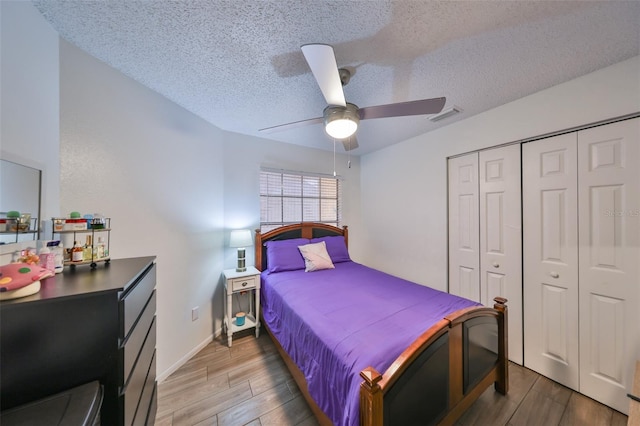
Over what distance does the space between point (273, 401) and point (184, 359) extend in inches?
40.8

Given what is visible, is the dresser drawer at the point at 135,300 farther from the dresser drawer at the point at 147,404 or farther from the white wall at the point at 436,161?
the white wall at the point at 436,161

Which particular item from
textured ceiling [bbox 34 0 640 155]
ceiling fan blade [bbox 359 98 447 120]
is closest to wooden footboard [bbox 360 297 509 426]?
ceiling fan blade [bbox 359 98 447 120]

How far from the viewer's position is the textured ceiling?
3.63ft

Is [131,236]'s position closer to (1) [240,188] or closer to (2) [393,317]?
(1) [240,188]

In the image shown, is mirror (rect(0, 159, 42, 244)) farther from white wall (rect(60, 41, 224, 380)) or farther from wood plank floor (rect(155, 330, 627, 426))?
wood plank floor (rect(155, 330, 627, 426))

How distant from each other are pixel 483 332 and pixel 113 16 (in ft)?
9.83

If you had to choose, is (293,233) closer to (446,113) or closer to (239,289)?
(239,289)

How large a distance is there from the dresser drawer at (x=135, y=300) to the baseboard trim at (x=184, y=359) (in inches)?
47.6

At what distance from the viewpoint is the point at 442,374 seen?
1.24 metres

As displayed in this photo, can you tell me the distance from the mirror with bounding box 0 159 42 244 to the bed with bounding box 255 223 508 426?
4.98 ft

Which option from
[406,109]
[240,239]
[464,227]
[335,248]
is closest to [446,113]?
[406,109]

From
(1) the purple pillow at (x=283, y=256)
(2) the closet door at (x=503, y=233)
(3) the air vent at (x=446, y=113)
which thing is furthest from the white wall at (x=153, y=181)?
(2) the closet door at (x=503, y=233)

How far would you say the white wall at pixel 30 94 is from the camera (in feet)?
3.07

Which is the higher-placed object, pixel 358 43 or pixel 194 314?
pixel 358 43
